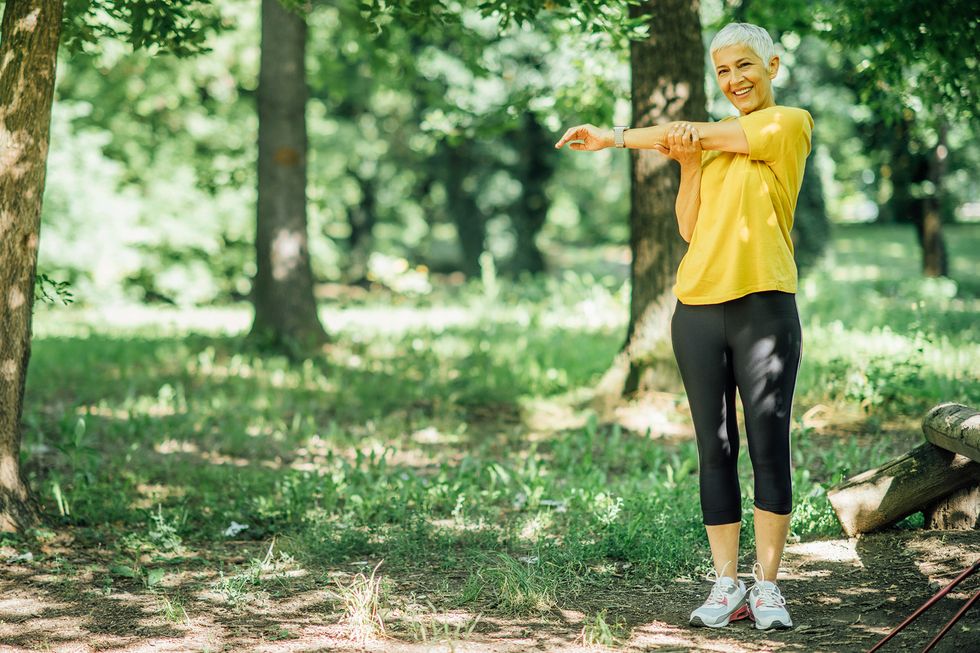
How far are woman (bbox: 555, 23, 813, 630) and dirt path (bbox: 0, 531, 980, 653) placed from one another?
205 mm

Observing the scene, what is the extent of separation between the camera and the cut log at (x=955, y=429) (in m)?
3.84

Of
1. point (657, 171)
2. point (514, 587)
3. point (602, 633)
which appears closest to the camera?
point (602, 633)

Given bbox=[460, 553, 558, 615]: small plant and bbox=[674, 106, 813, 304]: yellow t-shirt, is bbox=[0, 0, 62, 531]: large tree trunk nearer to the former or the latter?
bbox=[460, 553, 558, 615]: small plant

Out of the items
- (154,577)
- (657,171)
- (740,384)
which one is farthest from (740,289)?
(657,171)

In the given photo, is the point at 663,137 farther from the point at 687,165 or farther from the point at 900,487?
the point at 900,487

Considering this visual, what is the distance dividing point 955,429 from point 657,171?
12.5 feet

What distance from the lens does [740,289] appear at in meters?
3.49

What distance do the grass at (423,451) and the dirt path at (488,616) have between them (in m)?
0.09

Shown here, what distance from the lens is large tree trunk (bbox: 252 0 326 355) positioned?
1052cm

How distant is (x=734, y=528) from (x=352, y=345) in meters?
7.56

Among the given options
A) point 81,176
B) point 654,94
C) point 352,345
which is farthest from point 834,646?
point 81,176

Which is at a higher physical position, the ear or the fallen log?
the ear

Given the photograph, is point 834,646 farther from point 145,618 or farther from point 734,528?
point 145,618

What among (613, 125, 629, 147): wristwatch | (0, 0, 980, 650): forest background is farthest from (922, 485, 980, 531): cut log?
(613, 125, 629, 147): wristwatch
